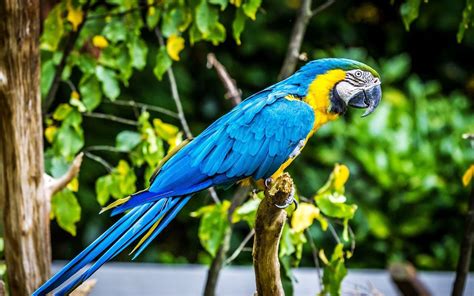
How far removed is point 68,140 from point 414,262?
7.85 feet

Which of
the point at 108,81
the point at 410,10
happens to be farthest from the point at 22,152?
the point at 410,10

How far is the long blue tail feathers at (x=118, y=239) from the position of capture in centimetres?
168

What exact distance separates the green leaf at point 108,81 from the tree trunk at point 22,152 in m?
0.25

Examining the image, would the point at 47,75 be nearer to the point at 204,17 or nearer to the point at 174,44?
the point at 174,44

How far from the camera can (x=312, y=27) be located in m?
4.35

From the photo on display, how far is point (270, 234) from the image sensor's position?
169 centimetres

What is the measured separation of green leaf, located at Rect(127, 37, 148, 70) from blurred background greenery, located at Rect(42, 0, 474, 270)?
4.95ft

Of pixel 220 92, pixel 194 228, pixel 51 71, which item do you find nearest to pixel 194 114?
pixel 220 92

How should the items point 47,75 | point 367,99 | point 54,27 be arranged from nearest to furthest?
point 367,99
point 54,27
point 47,75

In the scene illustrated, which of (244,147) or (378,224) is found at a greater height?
(244,147)

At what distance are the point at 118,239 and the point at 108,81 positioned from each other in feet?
2.26

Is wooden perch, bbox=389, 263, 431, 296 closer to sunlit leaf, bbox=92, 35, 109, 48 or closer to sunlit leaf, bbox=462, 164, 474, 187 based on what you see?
sunlit leaf, bbox=462, 164, 474, 187

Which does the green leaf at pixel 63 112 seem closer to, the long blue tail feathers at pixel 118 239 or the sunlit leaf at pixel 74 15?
the sunlit leaf at pixel 74 15

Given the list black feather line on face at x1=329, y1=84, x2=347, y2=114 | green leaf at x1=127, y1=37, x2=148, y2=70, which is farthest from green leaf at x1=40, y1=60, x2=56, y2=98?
black feather line on face at x1=329, y1=84, x2=347, y2=114
